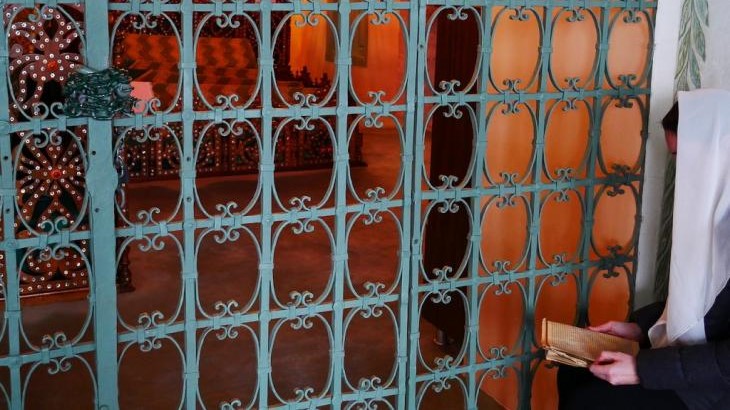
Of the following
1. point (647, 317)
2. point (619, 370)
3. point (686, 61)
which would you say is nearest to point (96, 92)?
point (619, 370)

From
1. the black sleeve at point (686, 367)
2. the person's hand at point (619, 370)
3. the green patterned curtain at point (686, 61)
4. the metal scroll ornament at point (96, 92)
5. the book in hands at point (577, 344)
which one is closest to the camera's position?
the metal scroll ornament at point (96, 92)

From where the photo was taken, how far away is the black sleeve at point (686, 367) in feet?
7.69

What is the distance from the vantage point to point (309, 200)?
2646 mm

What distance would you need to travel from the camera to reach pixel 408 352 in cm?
282

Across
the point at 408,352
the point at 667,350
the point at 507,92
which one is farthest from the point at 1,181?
the point at 667,350

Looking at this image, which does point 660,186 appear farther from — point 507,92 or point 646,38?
→ point 507,92

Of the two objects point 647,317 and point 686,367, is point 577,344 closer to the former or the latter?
point 647,317

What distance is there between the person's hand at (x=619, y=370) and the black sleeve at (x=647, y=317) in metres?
0.34

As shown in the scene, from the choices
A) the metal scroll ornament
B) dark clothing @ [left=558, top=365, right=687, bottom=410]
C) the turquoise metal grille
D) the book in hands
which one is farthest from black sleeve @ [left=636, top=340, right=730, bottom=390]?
the metal scroll ornament

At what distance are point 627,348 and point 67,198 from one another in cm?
329

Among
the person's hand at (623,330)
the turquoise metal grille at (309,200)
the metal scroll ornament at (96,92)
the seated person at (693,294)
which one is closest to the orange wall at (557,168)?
the turquoise metal grille at (309,200)

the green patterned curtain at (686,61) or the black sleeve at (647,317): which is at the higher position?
the green patterned curtain at (686,61)

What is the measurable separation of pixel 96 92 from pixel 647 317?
1750 mm

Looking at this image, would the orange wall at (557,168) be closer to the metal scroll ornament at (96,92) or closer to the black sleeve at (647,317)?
the black sleeve at (647,317)
